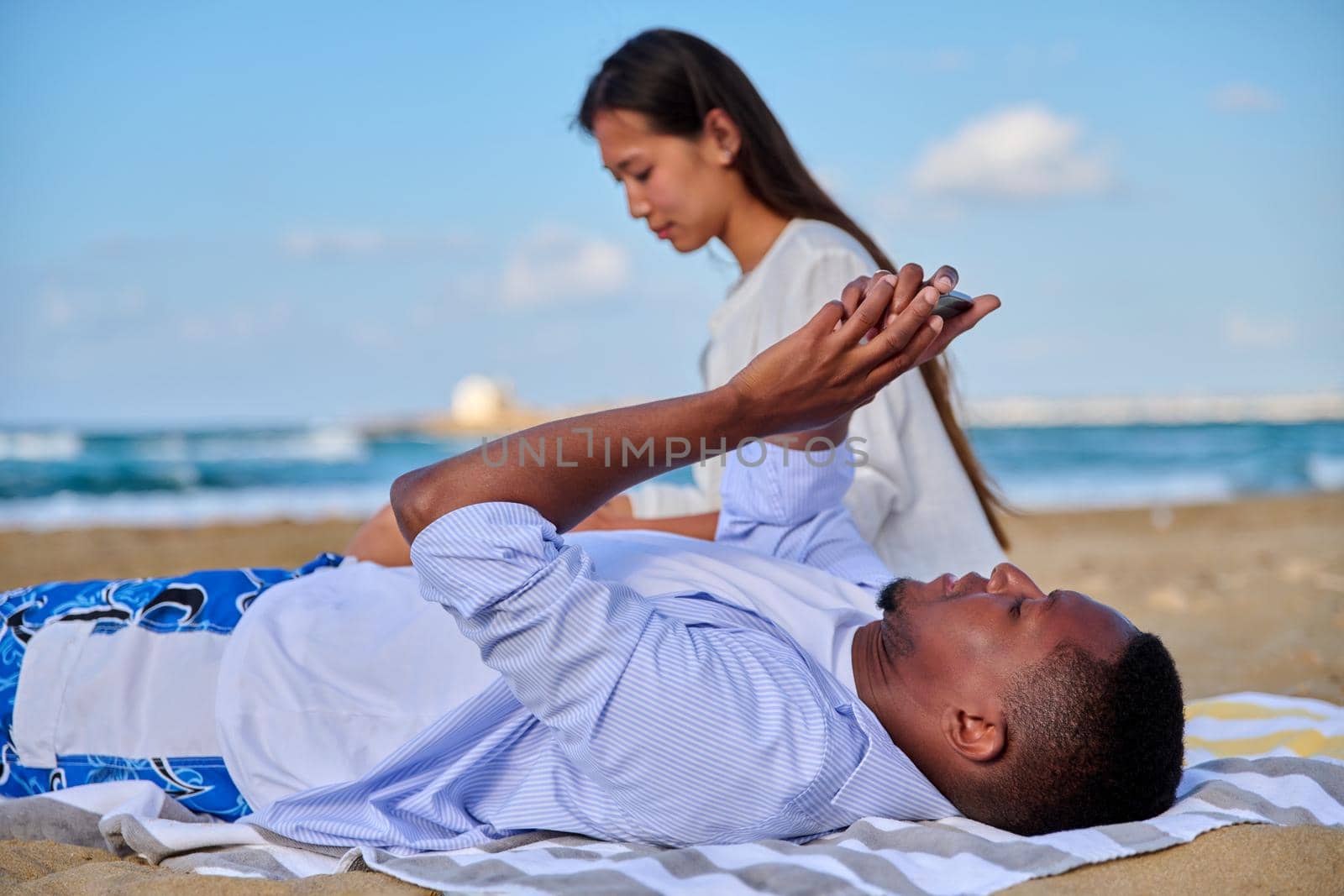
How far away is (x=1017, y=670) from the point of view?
5.75 feet

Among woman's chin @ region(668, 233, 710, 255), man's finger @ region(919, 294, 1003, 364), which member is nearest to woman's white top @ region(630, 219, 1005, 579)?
woman's chin @ region(668, 233, 710, 255)

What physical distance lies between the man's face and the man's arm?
0.42 meters

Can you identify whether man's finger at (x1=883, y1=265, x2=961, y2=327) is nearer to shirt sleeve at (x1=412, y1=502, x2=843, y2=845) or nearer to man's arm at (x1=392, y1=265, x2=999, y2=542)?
man's arm at (x1=392, y1=265, x2=999, y2=542)

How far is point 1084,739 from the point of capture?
5.64ft

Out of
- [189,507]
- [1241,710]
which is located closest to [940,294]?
[1241,710]

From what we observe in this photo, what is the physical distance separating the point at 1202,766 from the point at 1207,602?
12.7 feet

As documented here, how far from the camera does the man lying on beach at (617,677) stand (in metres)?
1.65

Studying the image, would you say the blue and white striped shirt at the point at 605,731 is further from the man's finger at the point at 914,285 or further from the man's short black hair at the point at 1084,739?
the man's finger at the point at 914,285

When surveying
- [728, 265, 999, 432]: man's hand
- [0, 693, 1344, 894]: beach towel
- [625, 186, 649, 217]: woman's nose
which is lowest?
[0, 693, 1344, 894]: beach towel

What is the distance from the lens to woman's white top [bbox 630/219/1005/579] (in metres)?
3.08

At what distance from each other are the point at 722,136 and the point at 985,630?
7.29 feet

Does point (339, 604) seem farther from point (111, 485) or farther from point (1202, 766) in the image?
point (111, 485)

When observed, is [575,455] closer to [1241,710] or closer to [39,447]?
[1241,710]

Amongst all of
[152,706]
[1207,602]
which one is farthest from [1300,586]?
[152,706]
